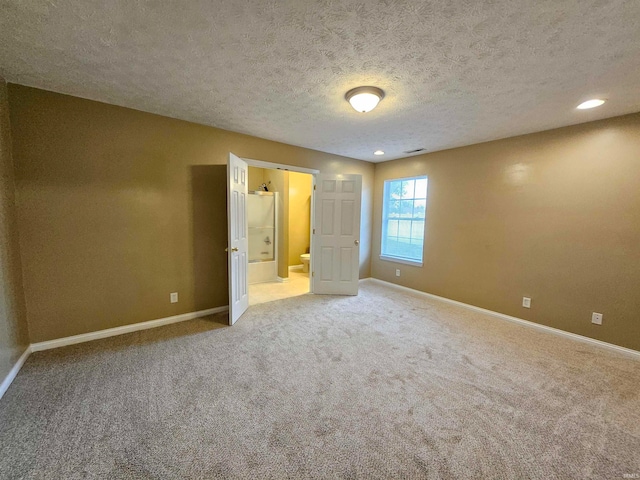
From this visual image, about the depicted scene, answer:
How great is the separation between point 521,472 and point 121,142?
4.10m

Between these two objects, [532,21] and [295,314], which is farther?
[295,314]

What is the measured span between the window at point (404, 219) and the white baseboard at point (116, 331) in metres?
3.31

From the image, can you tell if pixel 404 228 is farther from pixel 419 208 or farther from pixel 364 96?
pixel 364 96

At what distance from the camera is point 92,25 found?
57.5 inches

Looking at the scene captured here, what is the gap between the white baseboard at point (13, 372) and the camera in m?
1.81

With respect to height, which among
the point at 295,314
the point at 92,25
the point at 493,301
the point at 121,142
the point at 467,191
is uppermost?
the point at 92,25

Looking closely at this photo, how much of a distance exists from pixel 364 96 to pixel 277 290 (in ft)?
11.4

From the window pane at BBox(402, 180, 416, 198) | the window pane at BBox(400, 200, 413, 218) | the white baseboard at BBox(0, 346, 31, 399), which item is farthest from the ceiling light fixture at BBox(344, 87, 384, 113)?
the white baseboard at BBox(0, 346, 31, 399)

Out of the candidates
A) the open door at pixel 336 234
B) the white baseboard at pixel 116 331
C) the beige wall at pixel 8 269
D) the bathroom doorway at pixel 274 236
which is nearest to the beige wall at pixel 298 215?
the bathroom doorway at pixel 274 236

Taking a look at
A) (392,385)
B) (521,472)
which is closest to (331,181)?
(392,385)

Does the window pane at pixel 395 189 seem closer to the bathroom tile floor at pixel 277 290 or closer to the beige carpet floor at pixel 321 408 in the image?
the bathroom tile floor at pixel 277 290

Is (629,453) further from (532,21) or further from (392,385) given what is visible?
(532,21)

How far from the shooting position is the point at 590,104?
7.50 feet

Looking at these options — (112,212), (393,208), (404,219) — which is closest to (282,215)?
(393,208)
